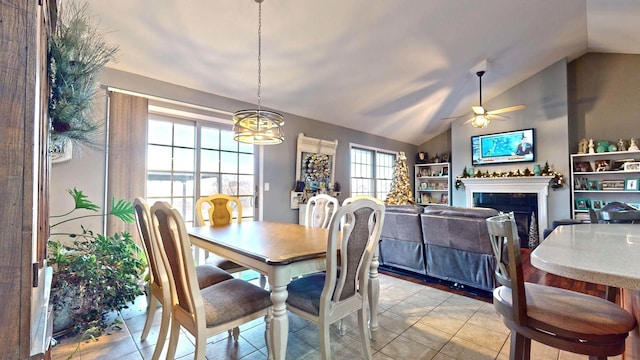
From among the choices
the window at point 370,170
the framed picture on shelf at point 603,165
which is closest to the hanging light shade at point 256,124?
the window at point 370,170

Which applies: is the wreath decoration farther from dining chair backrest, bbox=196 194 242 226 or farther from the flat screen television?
the flat screen television

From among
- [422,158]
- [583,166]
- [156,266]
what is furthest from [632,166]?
[156,266]

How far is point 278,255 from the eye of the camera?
150 centimetres

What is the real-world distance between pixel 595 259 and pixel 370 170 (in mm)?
5329

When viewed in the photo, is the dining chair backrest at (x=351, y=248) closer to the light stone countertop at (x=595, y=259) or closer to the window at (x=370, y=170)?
the light stone countertop at (x=595, y=259)

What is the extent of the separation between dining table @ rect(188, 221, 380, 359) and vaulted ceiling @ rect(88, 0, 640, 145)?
6.17ft

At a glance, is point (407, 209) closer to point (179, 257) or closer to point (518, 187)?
point (179, 257)

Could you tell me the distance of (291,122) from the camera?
175 inches

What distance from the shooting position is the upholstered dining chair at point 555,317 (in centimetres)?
96

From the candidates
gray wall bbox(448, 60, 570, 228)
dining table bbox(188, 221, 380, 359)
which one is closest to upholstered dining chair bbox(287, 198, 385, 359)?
dining table bbox(188, 221, 380, 359)

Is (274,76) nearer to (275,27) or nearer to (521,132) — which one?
(275,27)

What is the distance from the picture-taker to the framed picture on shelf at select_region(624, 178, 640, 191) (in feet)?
15.1

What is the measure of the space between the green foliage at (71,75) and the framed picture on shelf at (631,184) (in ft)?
23.4

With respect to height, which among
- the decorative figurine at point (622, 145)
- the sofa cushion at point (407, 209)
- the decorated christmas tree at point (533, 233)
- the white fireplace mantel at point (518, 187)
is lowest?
the decorated christmas tree at point (533, 233)
